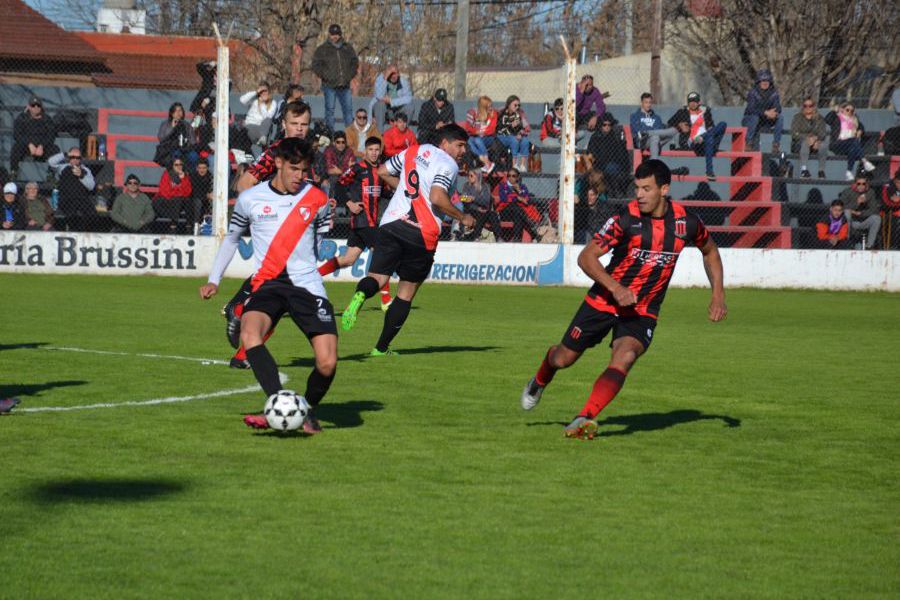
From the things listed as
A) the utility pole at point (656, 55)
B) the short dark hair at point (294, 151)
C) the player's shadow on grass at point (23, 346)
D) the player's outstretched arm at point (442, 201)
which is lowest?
the player's shadow on grass at point (23, 346)

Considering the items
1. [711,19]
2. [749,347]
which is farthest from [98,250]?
[711,19]

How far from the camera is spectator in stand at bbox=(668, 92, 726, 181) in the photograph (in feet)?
88.8

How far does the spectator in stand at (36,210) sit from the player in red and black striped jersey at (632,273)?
16.8 meters

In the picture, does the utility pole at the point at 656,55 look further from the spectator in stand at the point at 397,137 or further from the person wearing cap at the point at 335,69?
the spectator in stand at the point at 397,137

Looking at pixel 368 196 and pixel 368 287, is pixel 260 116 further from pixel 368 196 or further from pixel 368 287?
pixel 368 287

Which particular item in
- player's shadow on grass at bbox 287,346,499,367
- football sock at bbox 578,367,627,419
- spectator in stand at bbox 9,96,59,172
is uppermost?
spectator in stand at bbox 9,96,59,172

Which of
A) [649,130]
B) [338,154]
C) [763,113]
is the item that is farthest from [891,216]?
[338,154]

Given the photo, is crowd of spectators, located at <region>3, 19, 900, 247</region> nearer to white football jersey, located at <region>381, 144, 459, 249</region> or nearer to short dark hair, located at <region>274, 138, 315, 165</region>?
white football jersey, located at <region>381, 144, 459, 249</region>

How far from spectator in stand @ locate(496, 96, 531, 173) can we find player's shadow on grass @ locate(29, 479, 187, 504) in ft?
65.9

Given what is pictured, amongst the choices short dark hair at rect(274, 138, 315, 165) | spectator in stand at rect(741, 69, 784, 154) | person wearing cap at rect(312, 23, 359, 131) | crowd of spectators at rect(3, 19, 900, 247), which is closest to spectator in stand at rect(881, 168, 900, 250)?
crowd of spectators at rect(3, 19, 900, 247)

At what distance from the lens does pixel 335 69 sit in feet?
87.4

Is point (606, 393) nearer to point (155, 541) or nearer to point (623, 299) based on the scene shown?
point (623, 299)

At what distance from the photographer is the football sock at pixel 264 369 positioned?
26.9ft

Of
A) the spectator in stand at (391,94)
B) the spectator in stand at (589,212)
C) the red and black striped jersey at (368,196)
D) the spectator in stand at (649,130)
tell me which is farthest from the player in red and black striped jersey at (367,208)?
the spectator in stand at (649,130)
